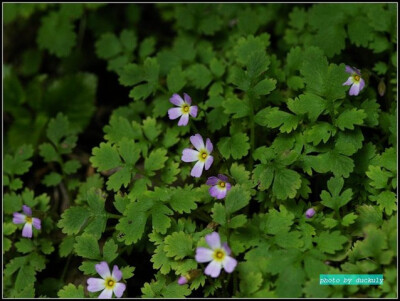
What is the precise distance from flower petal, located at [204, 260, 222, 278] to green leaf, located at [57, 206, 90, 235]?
0.95 m

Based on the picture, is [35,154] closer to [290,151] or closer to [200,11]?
[200,11]

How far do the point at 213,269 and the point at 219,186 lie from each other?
0.54 metres

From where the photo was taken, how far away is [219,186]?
9.52 ft

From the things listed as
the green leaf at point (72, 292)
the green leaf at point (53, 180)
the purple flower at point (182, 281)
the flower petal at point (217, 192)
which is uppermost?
the flower petal at point (217, 192)

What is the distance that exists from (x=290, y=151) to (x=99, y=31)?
8.10 ft

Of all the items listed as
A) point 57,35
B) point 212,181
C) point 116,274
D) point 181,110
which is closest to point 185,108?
point 181,110

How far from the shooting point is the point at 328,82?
2953mm

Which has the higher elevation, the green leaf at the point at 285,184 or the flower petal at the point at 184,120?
the flower petal at the point at 184,120

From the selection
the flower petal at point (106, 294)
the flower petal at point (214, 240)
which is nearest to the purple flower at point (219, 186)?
the flower petal at point (214, 240)

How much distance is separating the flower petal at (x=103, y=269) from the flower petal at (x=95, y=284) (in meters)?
0.04

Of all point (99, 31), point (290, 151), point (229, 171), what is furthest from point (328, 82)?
point (99, 31)

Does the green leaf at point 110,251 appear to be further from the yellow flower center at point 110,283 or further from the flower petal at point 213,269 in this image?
the flower petal at point 213,269

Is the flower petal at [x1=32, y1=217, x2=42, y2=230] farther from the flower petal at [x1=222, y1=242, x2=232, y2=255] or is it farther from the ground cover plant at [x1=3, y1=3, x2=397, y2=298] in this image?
the flower petal at [x1=222, y1=242, x2=232, y2=255]

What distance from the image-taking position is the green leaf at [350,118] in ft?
9.33
